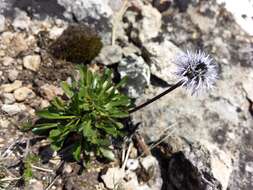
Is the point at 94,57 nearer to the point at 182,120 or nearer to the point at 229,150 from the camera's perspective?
the point at 182,120

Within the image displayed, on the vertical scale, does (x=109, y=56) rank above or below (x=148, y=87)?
above

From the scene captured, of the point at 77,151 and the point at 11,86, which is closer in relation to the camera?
the point at 77,151

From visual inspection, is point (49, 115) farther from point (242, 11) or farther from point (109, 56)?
point (242, 11)

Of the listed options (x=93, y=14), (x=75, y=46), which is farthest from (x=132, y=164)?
(x=93, y=14)

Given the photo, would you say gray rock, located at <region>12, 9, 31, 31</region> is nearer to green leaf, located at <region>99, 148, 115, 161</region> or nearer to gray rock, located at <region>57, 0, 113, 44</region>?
gray rock, located at <region>57, 0, 113, 44</region>

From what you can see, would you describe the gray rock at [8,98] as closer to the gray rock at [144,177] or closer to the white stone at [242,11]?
the gray rock at [144,177]

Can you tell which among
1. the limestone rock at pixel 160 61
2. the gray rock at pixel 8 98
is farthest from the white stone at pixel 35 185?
the limestone rock at pixel 160 61
